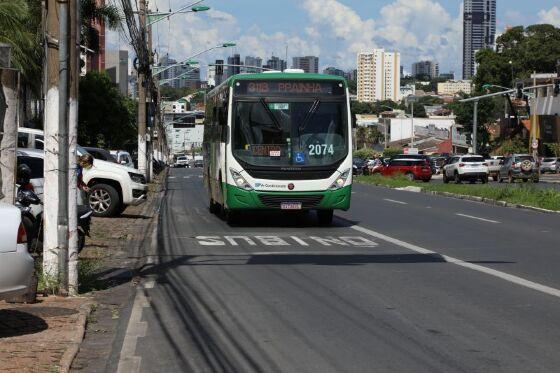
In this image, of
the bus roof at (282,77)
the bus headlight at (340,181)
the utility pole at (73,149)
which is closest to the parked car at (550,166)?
the bus roof at (282,77)

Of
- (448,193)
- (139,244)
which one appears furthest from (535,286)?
(448,193)

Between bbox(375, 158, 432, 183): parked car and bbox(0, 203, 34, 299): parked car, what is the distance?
1804 inches

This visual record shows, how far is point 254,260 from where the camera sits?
532 inches

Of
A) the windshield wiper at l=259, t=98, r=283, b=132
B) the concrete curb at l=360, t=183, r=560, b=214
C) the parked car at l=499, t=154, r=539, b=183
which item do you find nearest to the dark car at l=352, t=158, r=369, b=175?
the parked car at l=499, t=154, r=539, b=183

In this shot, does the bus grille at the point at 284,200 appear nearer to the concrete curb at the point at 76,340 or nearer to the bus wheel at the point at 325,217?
the bus wheel at the point at 325,217

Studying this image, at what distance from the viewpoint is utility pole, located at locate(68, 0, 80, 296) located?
998 centimetres

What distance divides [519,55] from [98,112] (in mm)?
59284

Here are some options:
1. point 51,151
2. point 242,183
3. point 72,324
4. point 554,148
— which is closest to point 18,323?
point 72,324

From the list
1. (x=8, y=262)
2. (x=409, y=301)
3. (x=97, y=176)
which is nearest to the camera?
(x=8, y=262)

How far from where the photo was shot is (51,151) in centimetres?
1002

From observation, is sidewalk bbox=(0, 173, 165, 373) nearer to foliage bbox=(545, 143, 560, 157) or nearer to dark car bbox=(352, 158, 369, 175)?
dark car bbox=(352, 158, 369, 175)

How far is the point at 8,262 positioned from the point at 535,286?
648cm

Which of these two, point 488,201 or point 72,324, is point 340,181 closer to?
point 72,324

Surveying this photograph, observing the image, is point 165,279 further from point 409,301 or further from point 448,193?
point 448,193
